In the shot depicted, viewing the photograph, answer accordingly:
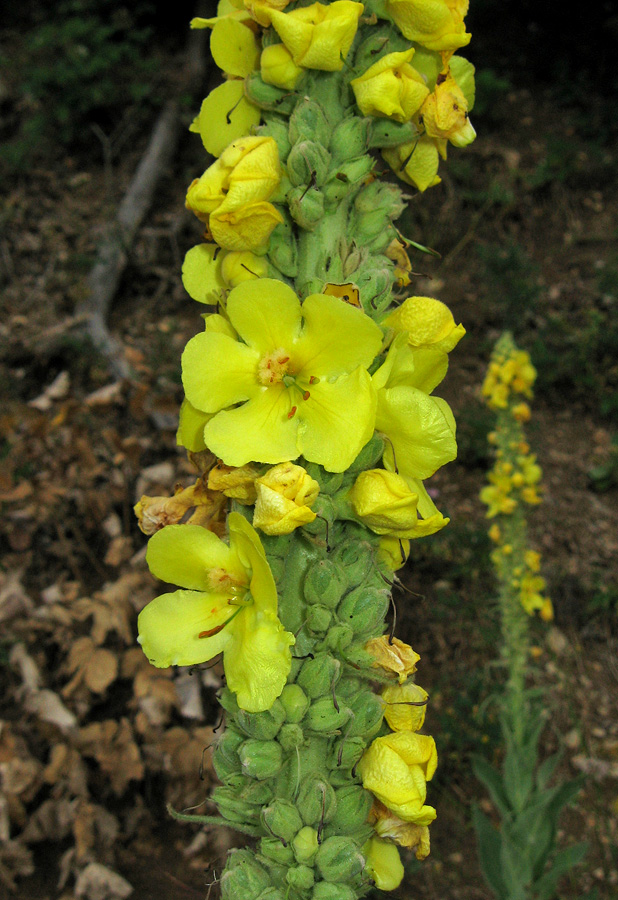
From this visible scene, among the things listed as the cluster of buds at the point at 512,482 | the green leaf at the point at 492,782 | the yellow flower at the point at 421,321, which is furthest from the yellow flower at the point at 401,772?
the cluster of buds at the point at 512,482

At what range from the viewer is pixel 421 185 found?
1236mm

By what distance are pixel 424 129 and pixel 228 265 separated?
391 mm

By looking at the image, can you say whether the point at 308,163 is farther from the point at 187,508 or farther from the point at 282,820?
the point at 282,820

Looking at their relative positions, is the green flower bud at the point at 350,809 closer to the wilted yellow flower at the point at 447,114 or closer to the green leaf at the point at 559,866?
the wilted yellow flower at the point at 447,114

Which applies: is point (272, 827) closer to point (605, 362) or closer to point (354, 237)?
point (354, 237)

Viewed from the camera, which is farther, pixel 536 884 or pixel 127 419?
pixel 127 419

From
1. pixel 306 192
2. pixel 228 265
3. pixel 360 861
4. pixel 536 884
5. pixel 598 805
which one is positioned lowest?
pixel 598 805

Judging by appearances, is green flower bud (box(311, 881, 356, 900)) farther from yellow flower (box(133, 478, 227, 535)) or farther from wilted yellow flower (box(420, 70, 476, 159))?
wilted yellow flower (box(420, 70, 476, 159))

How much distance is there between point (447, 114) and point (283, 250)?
33 cm

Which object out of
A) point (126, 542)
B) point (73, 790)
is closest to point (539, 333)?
point (126, 542)

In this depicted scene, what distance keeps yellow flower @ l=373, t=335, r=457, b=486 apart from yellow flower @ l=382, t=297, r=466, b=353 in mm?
21

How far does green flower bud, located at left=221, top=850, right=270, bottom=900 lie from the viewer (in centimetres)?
107

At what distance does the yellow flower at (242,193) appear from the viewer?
105 centimetres

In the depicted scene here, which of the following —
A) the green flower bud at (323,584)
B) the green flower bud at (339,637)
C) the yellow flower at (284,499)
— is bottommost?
the green flower bud at (339,637)
